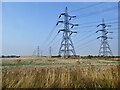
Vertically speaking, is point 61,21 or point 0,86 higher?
point 61,21

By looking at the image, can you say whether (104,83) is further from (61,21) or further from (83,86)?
(61,21)

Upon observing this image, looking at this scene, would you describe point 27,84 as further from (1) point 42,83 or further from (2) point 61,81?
(2) point 61,81

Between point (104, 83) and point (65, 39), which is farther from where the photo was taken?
point (65, 39)

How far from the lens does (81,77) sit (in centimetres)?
247

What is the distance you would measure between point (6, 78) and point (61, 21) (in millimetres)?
19920

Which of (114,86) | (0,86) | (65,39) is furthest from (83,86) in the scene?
(65,39)

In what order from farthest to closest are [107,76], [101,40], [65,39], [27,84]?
1. [101,40]
2. [65,39]
3. [107,76]
4. [27,84]

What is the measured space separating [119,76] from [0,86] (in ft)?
7.14

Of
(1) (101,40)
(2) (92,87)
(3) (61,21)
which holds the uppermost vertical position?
(3) (61,21)

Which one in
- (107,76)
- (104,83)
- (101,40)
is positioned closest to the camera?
(104,83)

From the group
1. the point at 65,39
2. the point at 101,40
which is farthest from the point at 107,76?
the point at 101,40

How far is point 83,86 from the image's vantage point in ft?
7.06

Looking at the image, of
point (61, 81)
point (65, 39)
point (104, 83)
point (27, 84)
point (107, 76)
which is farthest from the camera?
point (65, 39)

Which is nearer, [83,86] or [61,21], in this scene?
[83,86]
